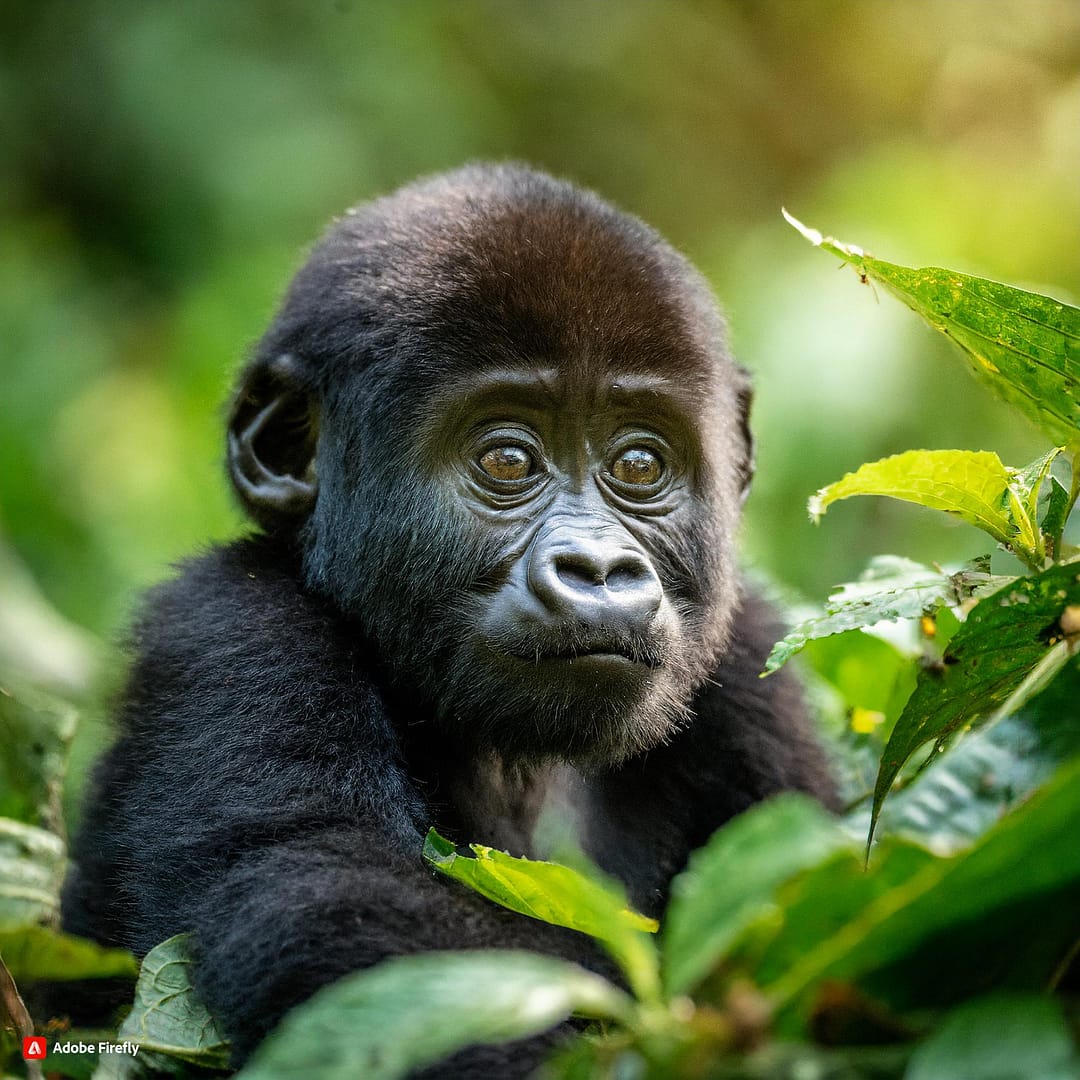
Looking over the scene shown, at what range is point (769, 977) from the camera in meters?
1.30

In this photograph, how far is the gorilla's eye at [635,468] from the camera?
3008mm

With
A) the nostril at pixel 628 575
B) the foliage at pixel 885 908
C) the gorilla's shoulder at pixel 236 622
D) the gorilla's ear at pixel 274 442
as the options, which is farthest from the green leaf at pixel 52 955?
the gorilla's ear at pixel 274 442

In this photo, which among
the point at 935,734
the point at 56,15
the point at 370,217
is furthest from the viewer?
the point at 56,15

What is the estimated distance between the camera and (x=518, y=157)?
29.1 ft

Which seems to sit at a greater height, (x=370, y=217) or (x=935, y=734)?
(x=370, y=217)

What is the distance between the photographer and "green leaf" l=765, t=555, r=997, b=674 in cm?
189

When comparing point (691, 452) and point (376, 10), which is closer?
point (691, 452)

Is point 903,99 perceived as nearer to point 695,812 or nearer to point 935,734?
point 695,812

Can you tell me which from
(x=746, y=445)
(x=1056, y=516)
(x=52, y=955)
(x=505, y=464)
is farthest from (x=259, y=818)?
(x=746, y=445)

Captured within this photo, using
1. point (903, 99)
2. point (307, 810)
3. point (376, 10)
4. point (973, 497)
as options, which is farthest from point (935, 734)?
point (903, 99)

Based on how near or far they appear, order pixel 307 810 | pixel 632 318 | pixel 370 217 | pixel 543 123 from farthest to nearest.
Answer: pixel 543 123 < pixel 370 217 < pixel 632 318 < pixel 307 810

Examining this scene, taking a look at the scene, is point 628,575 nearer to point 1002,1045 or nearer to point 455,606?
point 455,606

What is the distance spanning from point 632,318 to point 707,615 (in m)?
0.66

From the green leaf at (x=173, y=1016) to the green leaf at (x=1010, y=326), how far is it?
4.72 ft
